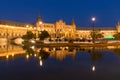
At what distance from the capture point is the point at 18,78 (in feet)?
34.5

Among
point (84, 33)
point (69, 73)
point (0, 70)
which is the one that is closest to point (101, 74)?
point (69, 73)

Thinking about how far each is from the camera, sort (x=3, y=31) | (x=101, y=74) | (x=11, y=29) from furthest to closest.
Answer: (x=11, y=29)
(x=3, y=31)
(x=101, y=74)

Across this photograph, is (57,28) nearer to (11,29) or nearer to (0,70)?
(11,29)

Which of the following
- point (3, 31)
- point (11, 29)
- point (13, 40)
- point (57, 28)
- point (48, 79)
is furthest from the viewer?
point (57, 28)

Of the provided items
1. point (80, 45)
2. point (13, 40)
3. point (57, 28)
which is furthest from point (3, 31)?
point (80, 45)

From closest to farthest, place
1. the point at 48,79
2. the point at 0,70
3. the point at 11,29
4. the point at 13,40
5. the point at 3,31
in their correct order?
the point at 48,79
the point at 0,70
the point at 13,40
the point at 3,31
the point at 11,29

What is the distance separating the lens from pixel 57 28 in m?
124

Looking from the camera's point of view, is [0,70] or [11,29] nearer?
[0,70]

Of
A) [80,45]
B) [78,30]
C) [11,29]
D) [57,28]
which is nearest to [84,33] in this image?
[78,30]

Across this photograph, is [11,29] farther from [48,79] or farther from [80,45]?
[48,79]

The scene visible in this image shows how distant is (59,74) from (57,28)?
4425 inches

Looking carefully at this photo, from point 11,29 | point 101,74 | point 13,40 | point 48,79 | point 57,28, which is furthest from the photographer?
point 57,28

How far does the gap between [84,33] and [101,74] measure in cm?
12444

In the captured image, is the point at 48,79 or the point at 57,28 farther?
the point at 57,28
